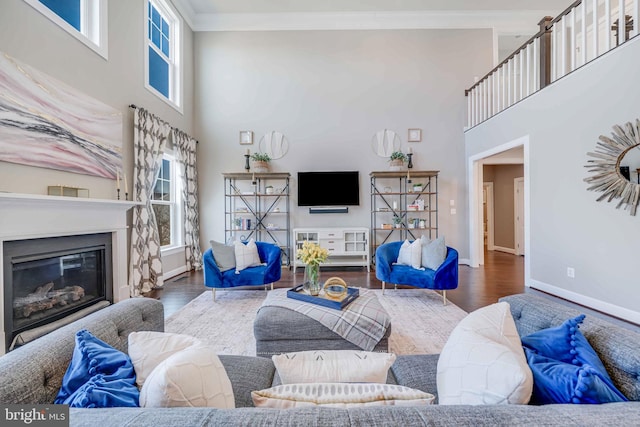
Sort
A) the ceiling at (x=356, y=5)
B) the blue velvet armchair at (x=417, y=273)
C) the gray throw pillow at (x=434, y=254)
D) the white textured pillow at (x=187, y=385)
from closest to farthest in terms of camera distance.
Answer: the white textured pillow at (x=187, y=385)
the blue velvet armchair at (x=417, y=273)
the gray throw pillow at (x=434, y=254)
the ceiling at (x=356, y=5)

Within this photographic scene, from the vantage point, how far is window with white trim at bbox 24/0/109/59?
112 inches

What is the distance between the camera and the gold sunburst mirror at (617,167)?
9.09ft

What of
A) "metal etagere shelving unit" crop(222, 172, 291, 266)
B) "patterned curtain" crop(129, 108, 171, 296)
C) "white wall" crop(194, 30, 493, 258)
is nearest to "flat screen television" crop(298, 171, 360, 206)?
"white wall" crop(194, 30, 493, 258)

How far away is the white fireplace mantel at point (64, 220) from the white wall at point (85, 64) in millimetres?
255

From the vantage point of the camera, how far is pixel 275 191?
582 cm

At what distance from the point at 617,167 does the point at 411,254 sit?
88.1 inches

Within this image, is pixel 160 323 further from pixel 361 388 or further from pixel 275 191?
pixel 275 191

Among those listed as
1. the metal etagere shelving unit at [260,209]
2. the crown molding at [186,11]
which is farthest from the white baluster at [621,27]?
the crown molding at [186,11]

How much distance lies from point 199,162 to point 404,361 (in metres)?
5.64

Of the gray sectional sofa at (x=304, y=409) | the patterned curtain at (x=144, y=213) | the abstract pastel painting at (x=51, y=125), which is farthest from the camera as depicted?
the patterned curtain at (x=144, y=213)

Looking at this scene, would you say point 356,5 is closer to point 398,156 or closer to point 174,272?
point 398,156

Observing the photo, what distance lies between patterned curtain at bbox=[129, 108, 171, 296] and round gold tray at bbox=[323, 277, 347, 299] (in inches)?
110

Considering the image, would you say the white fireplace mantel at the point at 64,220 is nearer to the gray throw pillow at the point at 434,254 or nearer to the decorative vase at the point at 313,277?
the decorative vase at the point at 313,277

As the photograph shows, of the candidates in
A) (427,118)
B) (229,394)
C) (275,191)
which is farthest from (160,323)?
(427,118)
